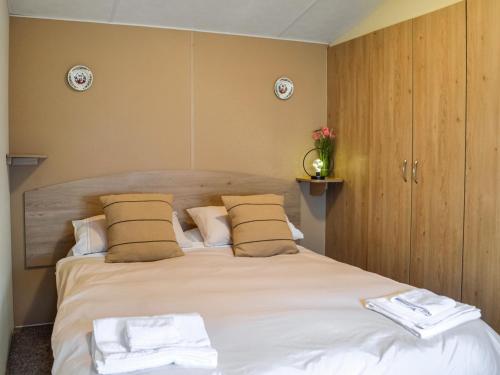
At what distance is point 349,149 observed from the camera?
3596 mm

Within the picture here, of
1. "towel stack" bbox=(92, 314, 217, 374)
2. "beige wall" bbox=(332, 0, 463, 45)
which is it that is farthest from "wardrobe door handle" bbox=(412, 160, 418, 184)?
"towel stack" bbox=(92, 314, 217, 374)

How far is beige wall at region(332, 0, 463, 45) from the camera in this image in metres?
2.88

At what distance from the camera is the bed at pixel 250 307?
150 cm

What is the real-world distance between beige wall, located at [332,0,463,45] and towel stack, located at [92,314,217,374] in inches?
96.2

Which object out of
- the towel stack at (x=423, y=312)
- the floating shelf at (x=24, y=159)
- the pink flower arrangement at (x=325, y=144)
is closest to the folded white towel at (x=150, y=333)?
the towel stack at (x=423, y=312)

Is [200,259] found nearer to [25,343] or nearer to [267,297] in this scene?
[267,297]

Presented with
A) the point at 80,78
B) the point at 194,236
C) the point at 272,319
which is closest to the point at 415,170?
the point at 194,236

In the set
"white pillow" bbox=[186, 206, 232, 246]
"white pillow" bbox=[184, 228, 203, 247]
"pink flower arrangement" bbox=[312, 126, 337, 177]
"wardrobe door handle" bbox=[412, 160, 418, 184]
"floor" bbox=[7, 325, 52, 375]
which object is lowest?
"floor" bbox=[7, 325, 52, 375]

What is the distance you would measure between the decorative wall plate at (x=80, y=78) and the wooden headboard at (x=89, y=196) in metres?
0.65

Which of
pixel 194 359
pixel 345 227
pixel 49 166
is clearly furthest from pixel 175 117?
pixel 194 359

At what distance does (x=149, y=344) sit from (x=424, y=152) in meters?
2.20

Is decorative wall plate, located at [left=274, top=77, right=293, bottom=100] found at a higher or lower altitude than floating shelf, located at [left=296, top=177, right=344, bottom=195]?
higher

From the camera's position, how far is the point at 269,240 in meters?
2.93

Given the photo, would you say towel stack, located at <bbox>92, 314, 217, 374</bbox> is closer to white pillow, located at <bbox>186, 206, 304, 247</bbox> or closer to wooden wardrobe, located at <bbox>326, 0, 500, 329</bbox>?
white pillow, located at <bbox>186, 206, 304, 247</bbox>
